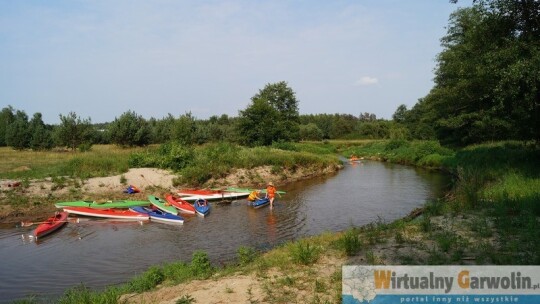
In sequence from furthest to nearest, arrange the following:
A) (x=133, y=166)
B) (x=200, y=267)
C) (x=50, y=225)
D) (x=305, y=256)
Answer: (x=133, y=166) → (x=50, y=225) → (x=200, y=267) → (x=305, y=256)

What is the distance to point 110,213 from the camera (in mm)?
20203

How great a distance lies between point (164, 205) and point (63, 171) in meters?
10.5

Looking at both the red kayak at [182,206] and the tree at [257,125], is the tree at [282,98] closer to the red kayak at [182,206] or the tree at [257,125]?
the tree at [257,125]

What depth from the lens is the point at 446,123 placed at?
37.5m

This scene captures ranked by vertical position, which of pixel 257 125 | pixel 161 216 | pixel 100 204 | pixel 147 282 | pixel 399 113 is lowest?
pixel 161 216

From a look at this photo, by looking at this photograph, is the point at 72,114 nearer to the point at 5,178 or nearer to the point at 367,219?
the point at 5,178

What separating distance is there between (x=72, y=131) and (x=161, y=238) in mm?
33324

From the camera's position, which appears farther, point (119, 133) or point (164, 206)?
point (119, 133)

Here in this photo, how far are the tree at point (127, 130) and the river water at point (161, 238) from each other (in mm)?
28984

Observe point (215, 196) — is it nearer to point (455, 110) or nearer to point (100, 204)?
point (100, 204)

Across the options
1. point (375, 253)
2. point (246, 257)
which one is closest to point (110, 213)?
point (246, 257)

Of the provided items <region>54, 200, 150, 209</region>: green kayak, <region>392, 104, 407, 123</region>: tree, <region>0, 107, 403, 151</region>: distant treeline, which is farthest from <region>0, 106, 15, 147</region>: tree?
<region>392, 104, 407, 123</region>: tree

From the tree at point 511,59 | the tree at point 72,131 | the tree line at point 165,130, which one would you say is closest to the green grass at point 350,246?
the tree at point 511,59

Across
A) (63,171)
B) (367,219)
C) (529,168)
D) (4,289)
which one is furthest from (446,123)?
(4,289)
